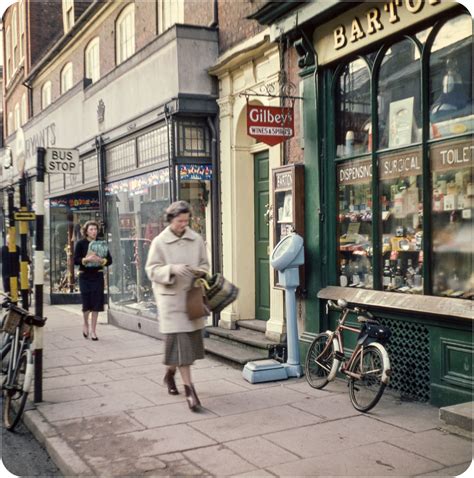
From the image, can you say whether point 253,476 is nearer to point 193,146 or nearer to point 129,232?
point 193,146

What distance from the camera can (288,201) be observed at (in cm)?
796

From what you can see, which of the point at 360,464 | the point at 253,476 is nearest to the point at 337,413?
the point at 360,464

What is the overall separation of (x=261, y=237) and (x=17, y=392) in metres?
4.49

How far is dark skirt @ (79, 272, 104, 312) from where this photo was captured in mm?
10398

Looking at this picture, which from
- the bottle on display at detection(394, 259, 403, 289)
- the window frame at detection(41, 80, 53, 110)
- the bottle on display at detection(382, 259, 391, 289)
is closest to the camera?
the bottle on display at detection(394, 259, 403, 289)

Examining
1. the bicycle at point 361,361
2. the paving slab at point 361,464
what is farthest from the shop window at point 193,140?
the paving slab at point 361,464

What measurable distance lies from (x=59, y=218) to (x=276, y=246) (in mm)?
10770

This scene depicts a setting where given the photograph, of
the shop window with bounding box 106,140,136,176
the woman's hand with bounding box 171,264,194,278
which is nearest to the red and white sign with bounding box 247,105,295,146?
the woman's hand with bounding box 171,264,194,278

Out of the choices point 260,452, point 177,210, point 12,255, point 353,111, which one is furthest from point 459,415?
point 12,255

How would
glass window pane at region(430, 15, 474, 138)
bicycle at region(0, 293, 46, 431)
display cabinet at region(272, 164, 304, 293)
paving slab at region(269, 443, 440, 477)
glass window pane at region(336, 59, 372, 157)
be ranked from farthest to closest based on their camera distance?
display cabinet at region(272, 164, 304, 293)
glass window pane at region(336, 59, 372, 157)
bicycle at region(0, 293, 46, 431)
glass window pane at region(430, 15, 474, 138)
paving slab at region(269, 443, 440, 477)

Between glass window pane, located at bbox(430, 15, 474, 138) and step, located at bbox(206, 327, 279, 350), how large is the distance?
3.44m

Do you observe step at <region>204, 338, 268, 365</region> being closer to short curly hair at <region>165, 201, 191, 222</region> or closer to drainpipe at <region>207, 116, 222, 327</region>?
drainpipe at <region>207, 116, 222, 327</region>

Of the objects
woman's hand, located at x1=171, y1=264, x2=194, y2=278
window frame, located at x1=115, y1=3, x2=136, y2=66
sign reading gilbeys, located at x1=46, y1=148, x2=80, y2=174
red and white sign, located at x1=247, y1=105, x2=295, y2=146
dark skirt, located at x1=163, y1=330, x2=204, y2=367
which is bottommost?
dark skirt, located at x1=163, y1=330, x2=204, y2=367

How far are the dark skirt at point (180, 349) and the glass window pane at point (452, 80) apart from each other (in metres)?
3.09
